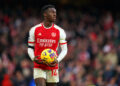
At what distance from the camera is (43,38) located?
34.9 ft

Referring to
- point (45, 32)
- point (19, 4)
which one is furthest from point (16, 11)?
point (45, 32)

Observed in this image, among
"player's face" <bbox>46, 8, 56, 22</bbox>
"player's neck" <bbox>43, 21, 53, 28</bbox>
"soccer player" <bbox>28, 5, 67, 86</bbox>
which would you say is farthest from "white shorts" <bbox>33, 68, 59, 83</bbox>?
"player's face" <bbox>46, 8, 56, 22</bbox>

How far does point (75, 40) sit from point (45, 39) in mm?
10362

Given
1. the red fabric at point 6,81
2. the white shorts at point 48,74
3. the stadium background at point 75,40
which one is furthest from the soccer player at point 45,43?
the red fabric at point 6,81

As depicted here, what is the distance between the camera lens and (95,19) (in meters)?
23.5

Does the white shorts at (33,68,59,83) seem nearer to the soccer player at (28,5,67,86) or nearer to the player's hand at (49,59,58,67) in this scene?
the soccer player at (28,5,67,86)

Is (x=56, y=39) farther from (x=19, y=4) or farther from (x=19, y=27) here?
(x=19, y=4)

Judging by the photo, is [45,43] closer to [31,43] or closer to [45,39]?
[45,39]

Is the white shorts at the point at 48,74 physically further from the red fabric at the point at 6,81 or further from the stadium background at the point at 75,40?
the red fabric at the point at 6,81

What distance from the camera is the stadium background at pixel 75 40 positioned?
57.1 ft

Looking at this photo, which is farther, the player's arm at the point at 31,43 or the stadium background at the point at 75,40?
the stadium background at the point at 75,40

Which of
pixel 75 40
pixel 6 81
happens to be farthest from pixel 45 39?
pixel 75 40

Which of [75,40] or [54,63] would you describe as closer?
[54,63]

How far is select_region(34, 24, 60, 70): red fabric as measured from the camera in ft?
34.9
